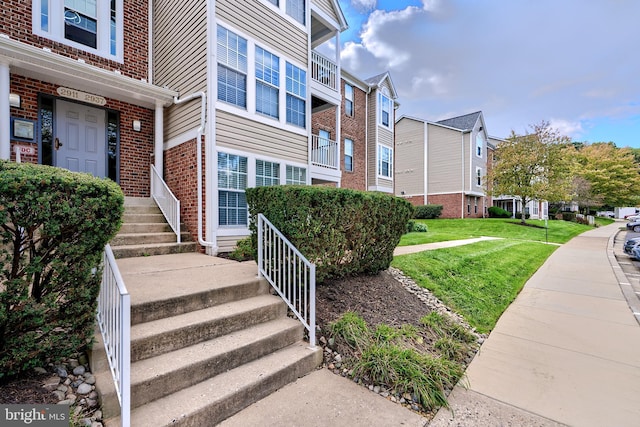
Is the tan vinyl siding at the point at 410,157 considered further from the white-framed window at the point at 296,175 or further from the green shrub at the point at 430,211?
the white-framed window at the point at 296,175

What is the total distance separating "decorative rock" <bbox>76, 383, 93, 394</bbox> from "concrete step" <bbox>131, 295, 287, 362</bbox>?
0.98ft

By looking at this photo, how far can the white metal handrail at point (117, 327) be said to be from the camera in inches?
75.0

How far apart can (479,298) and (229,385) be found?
4656 millimetres

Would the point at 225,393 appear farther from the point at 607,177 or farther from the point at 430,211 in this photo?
the point at 607,177

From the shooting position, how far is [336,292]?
425 centimetres

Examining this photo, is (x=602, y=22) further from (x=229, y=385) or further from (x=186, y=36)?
(x=229, y=385)

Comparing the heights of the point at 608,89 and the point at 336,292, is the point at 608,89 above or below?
above

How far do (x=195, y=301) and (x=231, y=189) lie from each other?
365 centimetres

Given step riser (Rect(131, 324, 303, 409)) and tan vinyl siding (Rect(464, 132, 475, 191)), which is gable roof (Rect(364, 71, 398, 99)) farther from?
step riser (Rect(131, 324, 303, 409))

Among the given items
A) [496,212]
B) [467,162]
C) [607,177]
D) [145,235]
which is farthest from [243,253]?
[607,177]

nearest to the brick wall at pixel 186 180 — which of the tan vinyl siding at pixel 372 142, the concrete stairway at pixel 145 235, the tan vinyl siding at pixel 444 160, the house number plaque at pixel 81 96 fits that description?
the concrete stairway at pixel 145 235

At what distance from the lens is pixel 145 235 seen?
18.6ft

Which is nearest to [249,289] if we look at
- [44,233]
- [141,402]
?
[141,402]

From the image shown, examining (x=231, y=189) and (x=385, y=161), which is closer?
(x=231, y=189)
